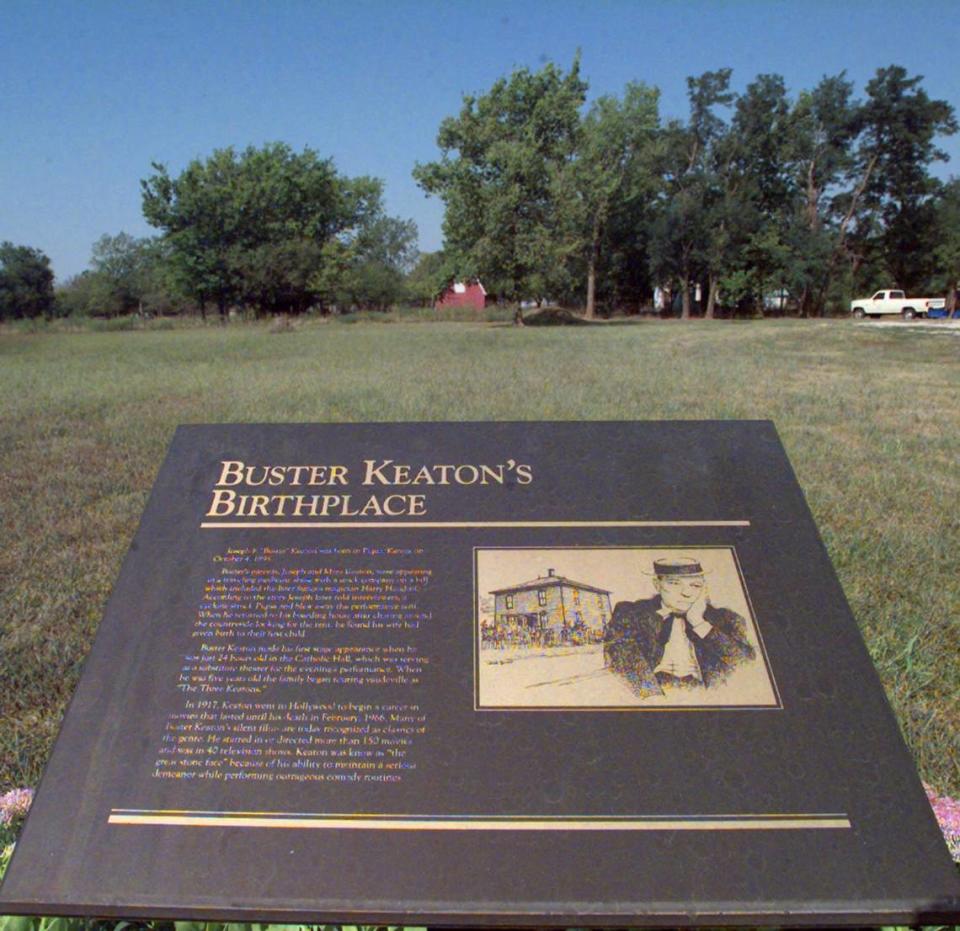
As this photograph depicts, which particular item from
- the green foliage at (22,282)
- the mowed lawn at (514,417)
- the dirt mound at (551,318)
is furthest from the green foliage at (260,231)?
the mowed lawn at (514,417)

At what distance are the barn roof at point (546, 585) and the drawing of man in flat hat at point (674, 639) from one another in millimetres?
82

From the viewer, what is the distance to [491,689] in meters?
1.89

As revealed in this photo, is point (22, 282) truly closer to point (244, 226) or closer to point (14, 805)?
point (244, 226)

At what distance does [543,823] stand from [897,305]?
1597 inches

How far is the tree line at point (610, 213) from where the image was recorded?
106 feet

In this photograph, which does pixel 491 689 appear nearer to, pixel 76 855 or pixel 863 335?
pixel 76 855

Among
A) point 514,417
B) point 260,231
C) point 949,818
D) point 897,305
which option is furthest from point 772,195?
point 949,818

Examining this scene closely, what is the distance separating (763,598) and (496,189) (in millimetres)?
31539

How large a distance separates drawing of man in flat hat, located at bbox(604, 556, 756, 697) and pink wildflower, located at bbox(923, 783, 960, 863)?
692 millimetres

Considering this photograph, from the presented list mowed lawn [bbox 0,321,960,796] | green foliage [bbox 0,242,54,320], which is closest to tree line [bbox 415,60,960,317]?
mowed lawn [bbox 0,321,960,796]

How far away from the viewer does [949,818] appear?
7.05ft

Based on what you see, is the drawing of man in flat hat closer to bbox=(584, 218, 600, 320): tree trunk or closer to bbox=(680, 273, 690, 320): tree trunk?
bbox=(584, 218, 600, 320): tree trunk

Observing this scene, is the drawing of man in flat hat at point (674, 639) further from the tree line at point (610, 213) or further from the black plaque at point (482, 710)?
the tree line at point (610, 213)

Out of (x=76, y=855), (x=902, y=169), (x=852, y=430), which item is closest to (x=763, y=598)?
(x=76, y=855)
